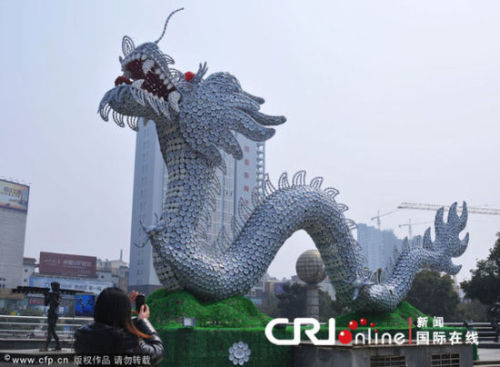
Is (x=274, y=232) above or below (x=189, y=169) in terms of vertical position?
below

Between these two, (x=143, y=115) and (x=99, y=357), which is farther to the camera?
(x=143, y=115)

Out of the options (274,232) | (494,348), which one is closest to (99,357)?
(274,232)

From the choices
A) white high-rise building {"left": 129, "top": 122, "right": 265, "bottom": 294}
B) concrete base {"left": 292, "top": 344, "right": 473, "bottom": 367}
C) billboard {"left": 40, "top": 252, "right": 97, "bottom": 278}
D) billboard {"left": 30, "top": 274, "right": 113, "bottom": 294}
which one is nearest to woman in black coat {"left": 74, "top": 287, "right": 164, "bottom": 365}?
concrete base {"left": 292, "top": 344, "right": 473, "bottom": 367}

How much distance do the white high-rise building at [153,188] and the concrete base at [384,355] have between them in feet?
120

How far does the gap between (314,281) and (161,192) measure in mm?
28764

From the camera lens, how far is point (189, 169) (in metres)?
9.91

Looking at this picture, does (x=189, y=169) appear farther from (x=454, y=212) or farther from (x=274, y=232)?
(x=454, y=212)

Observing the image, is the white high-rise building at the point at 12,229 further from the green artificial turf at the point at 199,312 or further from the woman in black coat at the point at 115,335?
the woman in black coat at the point at 115,335

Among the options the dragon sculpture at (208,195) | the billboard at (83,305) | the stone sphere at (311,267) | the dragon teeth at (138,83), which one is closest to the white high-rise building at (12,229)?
the billboard at (83,305)

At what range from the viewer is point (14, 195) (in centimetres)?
5753

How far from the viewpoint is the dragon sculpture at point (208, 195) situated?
9227mm

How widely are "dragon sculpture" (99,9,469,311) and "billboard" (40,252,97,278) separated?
56.2 m

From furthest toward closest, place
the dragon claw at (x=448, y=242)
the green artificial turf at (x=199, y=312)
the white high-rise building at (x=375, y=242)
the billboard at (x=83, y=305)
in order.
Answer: the white high-rise building at (x=375, y=242), the billboard at (x=83, y=305), the dragon claw at (x=448, y=242), the green artificial turf at (x=199, y=312)

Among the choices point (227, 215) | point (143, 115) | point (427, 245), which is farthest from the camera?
point (227, 215)
